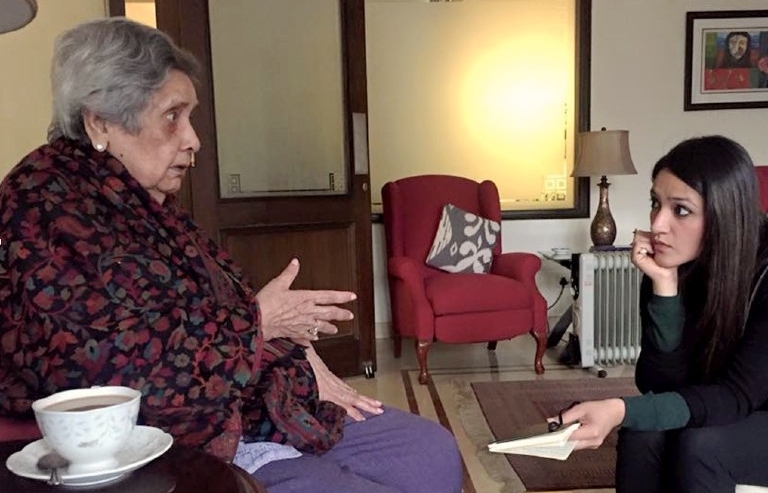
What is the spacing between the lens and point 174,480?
0.76 m

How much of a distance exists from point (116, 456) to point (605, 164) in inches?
134

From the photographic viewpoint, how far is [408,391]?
10.7 ft

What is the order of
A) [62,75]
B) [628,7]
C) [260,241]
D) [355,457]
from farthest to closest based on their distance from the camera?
[628,7] < [260,241] < [355,457] < [62,75]

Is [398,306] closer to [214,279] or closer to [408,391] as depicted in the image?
[408,391]

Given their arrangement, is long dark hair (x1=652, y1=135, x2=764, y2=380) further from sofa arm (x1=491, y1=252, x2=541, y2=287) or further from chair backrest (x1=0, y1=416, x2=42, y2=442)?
sofa arm (x1=491, y1=252, x2=541, y2=287)

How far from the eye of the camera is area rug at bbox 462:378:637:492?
7.36 ft

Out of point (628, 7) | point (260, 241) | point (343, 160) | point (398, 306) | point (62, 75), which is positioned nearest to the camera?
point (62, 75)

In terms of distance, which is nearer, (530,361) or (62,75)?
(62,75)

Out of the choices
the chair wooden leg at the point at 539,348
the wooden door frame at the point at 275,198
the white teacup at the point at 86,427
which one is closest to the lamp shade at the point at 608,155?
the chair wooden leg at the point at 539,348

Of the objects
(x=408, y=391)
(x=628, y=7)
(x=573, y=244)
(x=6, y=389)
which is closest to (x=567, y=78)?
(x=628, y=7)

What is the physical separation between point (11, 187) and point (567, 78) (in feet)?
13.1

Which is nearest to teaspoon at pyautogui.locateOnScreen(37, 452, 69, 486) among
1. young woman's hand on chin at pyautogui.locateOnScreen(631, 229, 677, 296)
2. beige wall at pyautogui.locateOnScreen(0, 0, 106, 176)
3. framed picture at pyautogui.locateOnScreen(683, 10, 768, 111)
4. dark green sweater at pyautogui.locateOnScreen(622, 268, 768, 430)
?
dark green sweater at pyautogui.locateOnScreen(622, 268, 768, 430)

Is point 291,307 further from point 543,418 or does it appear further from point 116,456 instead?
point 543,418

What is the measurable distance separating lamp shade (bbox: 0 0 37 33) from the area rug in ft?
6.14
